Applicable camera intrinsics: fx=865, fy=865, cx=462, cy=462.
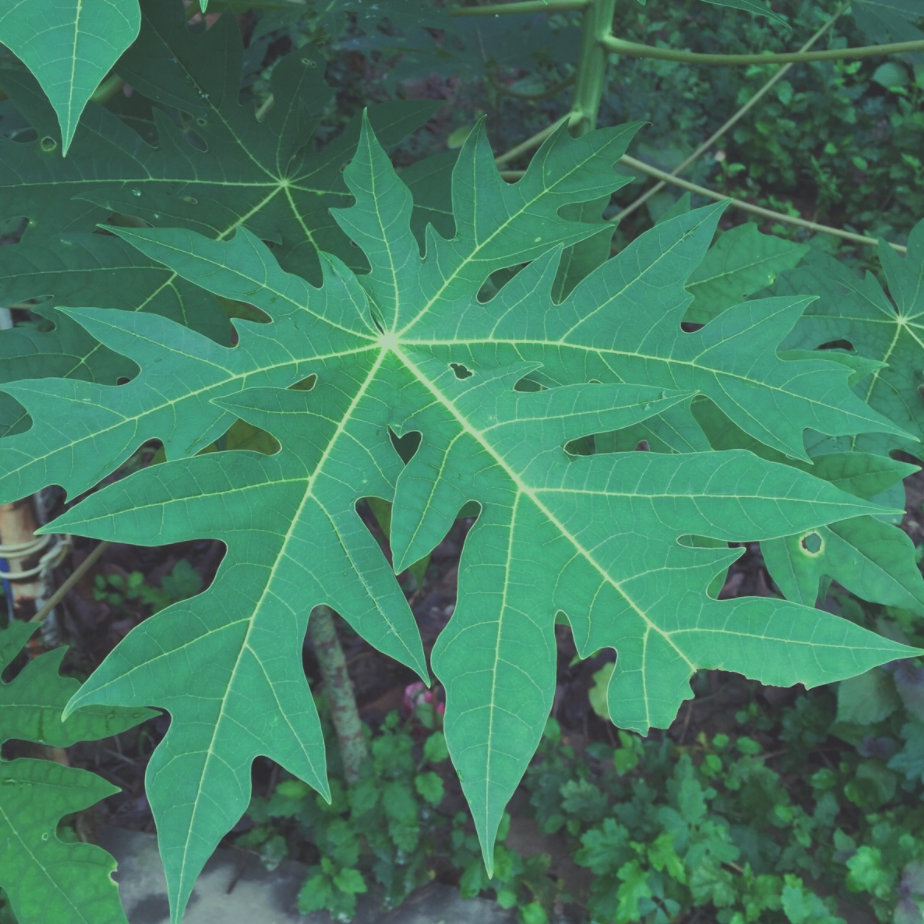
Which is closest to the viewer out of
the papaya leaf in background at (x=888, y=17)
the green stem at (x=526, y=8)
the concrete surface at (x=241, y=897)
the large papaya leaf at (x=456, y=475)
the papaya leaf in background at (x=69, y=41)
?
the papaya leaf in background at (x=69, y=41)

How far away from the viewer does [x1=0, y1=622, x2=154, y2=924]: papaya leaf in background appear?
36.0 inches

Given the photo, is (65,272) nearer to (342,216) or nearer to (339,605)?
(342,216)

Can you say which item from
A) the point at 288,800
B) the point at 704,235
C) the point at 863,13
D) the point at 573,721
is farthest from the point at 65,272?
the point at 573,721

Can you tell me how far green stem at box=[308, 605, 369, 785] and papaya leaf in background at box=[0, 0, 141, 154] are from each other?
699mm

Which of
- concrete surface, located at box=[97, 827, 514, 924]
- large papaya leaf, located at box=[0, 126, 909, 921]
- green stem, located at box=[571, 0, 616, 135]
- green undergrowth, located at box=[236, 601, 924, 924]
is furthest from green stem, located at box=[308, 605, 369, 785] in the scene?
green stem, located at box=[571, 0, 616, 135]

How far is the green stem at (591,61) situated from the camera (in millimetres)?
1002

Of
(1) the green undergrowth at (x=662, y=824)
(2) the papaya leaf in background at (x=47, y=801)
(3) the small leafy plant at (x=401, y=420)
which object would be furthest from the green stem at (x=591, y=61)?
(1) the green undergrowth at (x=662, y=824)

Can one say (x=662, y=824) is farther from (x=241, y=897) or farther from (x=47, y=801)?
(x=47, y=801)

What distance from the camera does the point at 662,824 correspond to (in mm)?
1937

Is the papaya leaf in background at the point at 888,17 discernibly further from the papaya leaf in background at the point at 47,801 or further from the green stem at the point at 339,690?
the papaya leaf in background at the point at 47,801

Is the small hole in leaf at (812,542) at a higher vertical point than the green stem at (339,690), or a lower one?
higher

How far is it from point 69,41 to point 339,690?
1.23m

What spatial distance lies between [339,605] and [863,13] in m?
1.05

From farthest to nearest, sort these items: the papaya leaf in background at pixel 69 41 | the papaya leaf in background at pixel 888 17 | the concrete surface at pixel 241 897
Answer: the concrete surface at pixel 241 897 < the papaya leaf in background at pixel 888 17 < the papaya leaf in background at pixel 69 41
